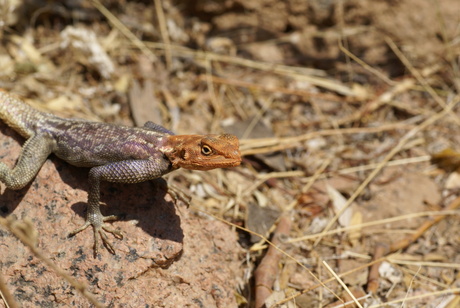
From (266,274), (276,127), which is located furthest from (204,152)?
(276,127)

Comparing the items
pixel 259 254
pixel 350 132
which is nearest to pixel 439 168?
pixel 350 132

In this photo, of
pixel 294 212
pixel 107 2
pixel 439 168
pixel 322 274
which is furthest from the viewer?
pixel 107 2

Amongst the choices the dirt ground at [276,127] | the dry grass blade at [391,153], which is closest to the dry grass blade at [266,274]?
the dirt ground at [276,127]

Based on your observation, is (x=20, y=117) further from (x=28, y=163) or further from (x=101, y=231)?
(x=101, y=231)

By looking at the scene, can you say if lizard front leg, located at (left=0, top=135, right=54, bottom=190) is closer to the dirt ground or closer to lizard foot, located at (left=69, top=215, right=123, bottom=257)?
the dirt ground

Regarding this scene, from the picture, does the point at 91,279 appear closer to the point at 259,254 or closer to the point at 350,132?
the point at 259,254

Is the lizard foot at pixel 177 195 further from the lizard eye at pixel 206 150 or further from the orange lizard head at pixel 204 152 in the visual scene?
the lizard eye at pixel 206 150

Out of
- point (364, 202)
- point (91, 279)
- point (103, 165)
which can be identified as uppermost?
point (103, 165)
